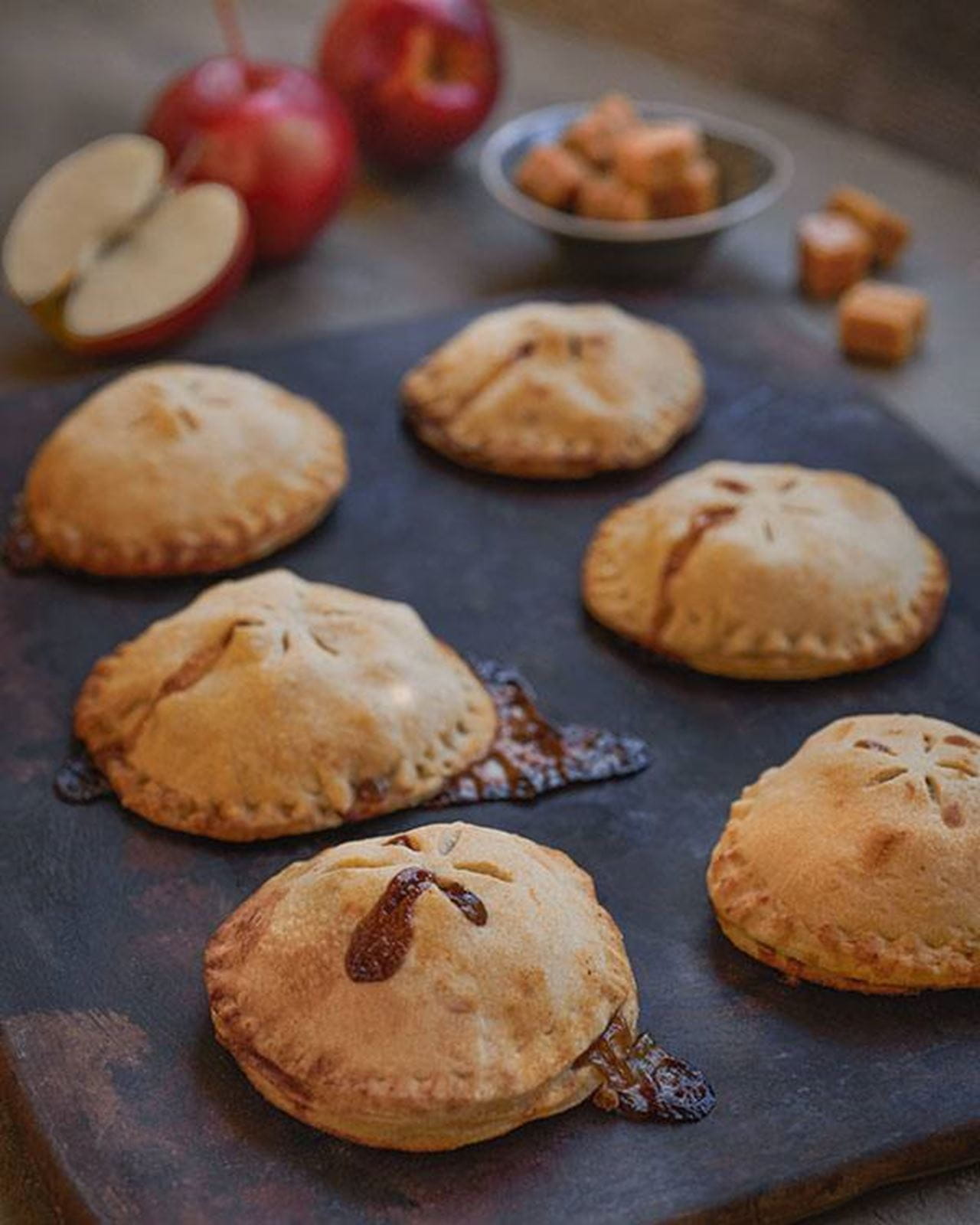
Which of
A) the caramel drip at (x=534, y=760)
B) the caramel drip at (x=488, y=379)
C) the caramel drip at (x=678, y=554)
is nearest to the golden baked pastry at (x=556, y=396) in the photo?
the caramel drip at (x=488, y=379)

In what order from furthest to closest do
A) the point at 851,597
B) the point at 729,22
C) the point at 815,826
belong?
the point at 729,22, the point at 851,597, the point at 815,826

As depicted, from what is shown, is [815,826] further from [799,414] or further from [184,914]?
[799,414]

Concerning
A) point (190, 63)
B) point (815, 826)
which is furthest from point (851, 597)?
point (190, 63)

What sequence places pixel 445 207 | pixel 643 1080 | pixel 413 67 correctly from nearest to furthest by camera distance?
pixel 643 1080
pixel 413 67
pixel 445 207

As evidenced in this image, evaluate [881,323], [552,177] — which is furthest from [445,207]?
[881,323]

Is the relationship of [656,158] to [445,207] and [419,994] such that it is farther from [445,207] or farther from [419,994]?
[419,994]
